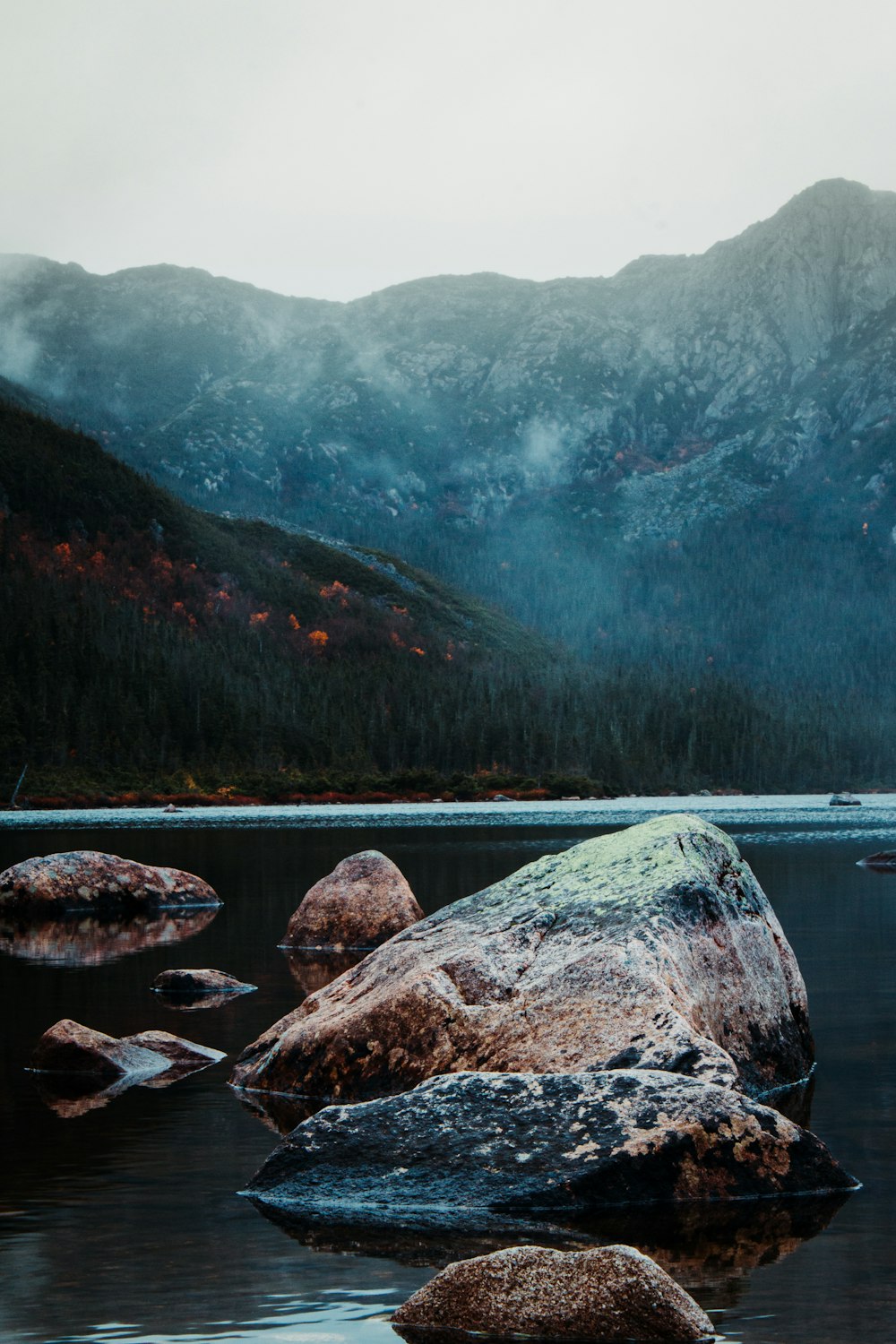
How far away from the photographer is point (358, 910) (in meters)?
29.7

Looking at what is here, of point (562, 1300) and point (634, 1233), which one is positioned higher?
point (562, 1300)

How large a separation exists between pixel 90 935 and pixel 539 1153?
915 inches

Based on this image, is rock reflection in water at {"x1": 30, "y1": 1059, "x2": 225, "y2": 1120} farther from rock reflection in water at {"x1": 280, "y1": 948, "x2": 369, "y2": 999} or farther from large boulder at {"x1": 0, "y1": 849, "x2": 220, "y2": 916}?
large boulder at {"x1": 0, "y1": 849, "x2": 220, "y2": 916}

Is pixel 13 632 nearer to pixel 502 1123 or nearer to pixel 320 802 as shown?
pixel 320 802

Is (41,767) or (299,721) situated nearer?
(41,767)

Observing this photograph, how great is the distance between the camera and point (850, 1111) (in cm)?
1465

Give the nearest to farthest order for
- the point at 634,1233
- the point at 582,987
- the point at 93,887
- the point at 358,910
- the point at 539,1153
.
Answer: the point at 634,1233 → the point at 539,1153 → the point at 582,987 → the point at 358,910 → the point at 93,887

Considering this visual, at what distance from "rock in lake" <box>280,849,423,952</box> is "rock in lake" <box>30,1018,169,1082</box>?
11.9 meters

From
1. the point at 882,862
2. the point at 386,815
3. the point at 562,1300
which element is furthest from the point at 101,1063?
the point at 386,815

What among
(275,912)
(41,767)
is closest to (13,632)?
(41,767)

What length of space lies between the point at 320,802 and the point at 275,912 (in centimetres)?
11993

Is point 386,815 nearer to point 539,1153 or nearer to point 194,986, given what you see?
point 194,986

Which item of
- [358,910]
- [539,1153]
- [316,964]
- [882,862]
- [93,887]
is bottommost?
[882,862]

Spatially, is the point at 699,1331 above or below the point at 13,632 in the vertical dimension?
below
